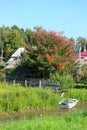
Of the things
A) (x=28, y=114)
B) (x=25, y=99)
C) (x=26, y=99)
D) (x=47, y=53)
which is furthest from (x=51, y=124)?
(x=47, y=53)

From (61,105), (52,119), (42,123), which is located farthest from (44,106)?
(42,123)

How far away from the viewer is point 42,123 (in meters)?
18.5

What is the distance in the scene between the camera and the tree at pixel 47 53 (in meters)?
43.7

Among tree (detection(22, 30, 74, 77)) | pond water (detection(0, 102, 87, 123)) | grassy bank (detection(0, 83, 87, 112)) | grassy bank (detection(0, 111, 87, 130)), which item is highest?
tree (detection(22, 30, 74, 77))

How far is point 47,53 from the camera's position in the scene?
1740 inches

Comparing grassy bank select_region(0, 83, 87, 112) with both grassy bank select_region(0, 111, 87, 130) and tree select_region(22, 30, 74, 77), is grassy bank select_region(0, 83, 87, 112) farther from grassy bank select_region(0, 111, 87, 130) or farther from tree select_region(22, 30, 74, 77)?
tree select_region(22, 30, 74, 77)

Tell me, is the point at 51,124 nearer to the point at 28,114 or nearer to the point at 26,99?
the point at 28,114

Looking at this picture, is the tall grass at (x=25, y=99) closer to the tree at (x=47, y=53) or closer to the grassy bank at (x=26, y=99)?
the grassy bank at (x=26, y=99)

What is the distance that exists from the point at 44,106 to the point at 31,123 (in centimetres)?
1282

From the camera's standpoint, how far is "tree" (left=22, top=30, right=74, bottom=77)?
43.7 metres

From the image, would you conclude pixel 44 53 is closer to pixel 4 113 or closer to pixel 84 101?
pixel 84 101

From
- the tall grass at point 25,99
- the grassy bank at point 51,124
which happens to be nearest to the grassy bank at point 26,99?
the tall grass at point 25,99

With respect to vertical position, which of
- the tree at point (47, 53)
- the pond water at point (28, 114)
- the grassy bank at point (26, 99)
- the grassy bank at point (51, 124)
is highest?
the tree at point (47, 53)

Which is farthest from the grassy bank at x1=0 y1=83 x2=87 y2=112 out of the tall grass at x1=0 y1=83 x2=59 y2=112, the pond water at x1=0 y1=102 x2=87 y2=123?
the pond water at x1=0 y1=102 x2=87 y2=123
